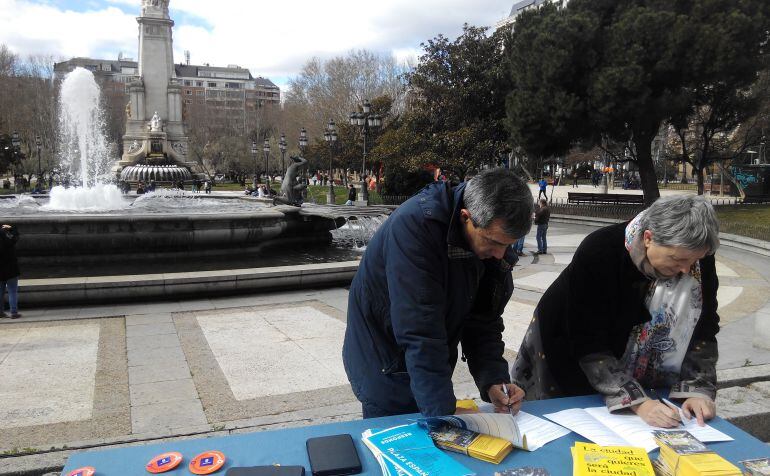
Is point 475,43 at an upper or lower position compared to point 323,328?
upper

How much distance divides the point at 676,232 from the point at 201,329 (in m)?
5.88

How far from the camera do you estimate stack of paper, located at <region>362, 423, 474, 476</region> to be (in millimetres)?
1960

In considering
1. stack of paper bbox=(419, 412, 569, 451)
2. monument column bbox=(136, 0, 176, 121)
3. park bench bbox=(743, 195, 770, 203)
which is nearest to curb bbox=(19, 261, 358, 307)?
stack of paper bbox=(419, 412, 569, 451)

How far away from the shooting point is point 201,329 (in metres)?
6.95

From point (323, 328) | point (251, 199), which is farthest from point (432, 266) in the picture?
point (251, 199)

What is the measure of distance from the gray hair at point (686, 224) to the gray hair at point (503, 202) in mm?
637

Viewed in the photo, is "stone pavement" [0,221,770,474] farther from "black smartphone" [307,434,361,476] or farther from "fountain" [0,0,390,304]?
"black smartphone" [307,434,361,476]

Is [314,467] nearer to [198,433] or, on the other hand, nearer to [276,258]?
[198,433]

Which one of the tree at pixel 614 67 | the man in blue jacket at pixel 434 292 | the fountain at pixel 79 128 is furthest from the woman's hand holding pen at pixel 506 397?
the fountain at pixel 79 128

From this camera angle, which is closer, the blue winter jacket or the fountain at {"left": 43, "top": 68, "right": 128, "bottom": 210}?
the blue winter jacket

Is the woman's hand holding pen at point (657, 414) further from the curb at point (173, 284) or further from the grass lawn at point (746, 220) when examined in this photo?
the grass lawn at point (746, 220)

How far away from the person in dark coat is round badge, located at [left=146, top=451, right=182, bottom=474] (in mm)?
6534

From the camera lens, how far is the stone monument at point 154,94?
55750 mm

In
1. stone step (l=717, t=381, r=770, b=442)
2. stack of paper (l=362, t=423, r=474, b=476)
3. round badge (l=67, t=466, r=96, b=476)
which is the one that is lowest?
stone step (l=717, t=381, r=770, b=442)
